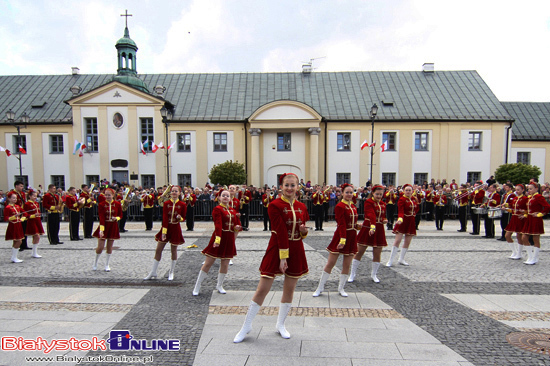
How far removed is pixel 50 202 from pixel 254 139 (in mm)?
17644

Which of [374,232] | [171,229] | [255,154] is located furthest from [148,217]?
[255,154]

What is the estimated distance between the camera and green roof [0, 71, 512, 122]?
2850 centimetres

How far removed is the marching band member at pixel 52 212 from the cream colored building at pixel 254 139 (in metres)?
15.7

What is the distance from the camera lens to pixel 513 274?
25.5ft

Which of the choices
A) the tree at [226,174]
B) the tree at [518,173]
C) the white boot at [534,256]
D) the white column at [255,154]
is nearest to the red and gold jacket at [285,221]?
the white boot at [534,256]

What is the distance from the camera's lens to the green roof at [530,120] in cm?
3059

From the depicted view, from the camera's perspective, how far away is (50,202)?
1186cm

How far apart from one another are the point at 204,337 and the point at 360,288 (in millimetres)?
3451

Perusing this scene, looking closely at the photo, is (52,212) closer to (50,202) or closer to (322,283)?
(50,202)

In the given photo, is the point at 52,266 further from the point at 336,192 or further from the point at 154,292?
the point at 336,192

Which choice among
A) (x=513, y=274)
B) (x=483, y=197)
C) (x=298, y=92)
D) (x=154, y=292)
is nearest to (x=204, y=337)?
(x=154, y=292)

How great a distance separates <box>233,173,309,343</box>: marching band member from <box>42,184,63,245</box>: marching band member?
10.4 meters

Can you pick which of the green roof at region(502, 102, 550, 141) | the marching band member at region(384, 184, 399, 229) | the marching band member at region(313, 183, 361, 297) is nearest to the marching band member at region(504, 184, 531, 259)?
the marching band member at region(384, 184, 399, 229)

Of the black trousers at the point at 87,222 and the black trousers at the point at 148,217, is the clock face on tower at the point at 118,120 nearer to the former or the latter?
the black trousers at the point at 148,217
